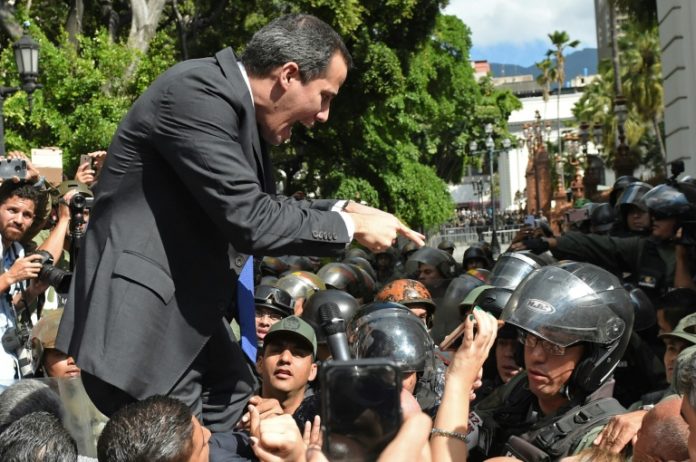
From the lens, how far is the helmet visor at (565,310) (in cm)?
434

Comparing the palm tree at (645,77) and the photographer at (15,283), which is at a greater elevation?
the palm tree at (645,77)

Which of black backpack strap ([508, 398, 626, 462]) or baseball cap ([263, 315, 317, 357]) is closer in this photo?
black backpack strap ([508, 398, 626, 462])

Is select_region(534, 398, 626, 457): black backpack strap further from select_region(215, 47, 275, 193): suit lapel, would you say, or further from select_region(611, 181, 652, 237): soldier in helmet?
select_region(611, 181, 652, 237): soldier in helmet

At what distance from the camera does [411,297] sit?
8.26 meters

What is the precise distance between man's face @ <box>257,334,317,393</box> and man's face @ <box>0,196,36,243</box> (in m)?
1.65

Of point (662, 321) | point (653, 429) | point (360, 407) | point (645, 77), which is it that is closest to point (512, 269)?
point (662, 321)

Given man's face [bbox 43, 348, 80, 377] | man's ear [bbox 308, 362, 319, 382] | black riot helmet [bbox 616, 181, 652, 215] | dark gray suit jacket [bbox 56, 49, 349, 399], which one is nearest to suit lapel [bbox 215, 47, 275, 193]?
dark gray suit jacket [bbox 56, 49, 349, 399]

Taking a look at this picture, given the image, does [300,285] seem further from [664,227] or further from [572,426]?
[572,426]

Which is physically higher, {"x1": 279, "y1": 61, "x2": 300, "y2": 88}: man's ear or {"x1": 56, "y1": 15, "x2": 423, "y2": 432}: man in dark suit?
{"x1": 279, "y1": 61, "x2": 300, "y2": 88}: man's ear

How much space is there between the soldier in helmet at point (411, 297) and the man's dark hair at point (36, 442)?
4.72 m

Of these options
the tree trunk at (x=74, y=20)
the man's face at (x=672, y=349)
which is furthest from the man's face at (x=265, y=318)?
the tree trunk at (x=74, y=20)

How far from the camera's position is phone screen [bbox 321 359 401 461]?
169cm

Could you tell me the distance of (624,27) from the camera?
132ft

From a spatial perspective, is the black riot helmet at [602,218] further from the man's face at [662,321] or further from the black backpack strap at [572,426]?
the black backpack strap at [572,426]
